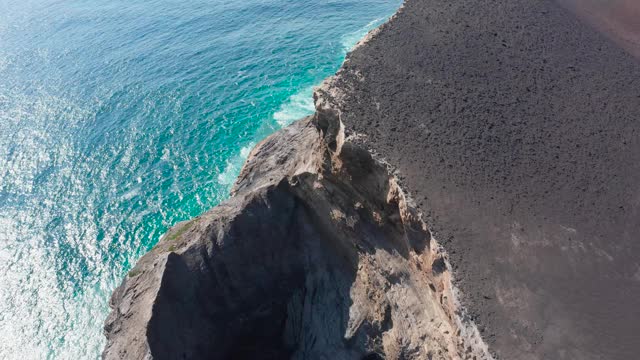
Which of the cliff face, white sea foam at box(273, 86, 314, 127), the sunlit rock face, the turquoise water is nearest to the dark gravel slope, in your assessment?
the sunlit rock face

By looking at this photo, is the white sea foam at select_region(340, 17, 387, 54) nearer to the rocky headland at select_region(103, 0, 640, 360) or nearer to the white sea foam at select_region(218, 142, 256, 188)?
the white sea foam at select_region(218, 142, 256, 188)

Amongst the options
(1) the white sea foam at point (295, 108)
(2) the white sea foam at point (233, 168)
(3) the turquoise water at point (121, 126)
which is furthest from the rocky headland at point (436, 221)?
(1) the white sea foam at point (295, 108)

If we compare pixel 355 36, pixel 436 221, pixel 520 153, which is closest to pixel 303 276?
pixel 436 221

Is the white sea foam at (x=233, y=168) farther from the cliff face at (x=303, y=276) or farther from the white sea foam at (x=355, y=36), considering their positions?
the white sea foam at (x=355, y=36)

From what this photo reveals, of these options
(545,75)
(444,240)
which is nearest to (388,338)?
(444,240)

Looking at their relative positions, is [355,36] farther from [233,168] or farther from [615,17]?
[615,17]

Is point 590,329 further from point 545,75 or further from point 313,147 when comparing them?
point 313,147
